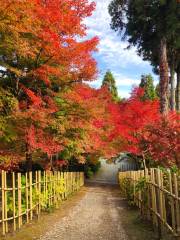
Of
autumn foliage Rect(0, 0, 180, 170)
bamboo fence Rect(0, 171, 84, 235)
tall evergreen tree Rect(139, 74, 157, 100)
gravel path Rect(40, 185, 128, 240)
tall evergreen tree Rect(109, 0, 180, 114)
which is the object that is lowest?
Answer: gravel path Rect(40, 185, 128, 240)

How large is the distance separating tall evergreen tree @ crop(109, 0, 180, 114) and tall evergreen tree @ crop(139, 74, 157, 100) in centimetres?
3089

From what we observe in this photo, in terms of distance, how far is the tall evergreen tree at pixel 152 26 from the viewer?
2606 cm

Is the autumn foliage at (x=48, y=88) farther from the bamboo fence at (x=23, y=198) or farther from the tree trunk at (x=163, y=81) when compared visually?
the tree trunk at (x=163, y=81)

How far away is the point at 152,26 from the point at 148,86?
123 ft

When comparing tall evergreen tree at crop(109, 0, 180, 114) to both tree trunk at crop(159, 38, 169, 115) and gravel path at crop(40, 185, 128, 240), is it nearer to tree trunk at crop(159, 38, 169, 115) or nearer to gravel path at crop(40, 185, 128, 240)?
tree trunk at crop(159, 38, 169, 115)

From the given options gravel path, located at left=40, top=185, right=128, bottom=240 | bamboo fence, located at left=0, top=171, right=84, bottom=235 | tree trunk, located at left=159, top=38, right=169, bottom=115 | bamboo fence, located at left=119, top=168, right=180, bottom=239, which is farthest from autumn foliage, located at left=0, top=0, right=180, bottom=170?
tree trunk, located at left=159, top=38, right=169, bottom=115

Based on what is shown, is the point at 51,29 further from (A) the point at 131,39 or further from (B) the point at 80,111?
(A) the point at 131,39

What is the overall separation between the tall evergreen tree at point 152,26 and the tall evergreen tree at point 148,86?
30.9 metres

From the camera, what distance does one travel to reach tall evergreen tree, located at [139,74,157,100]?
6220cm

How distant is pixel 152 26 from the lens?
1094 inches

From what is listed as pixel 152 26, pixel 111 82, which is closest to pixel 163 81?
pixel 152 26

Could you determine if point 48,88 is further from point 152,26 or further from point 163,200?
point 152,26

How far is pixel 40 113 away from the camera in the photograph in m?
14.6

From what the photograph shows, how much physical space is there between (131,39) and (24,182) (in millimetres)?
19548
